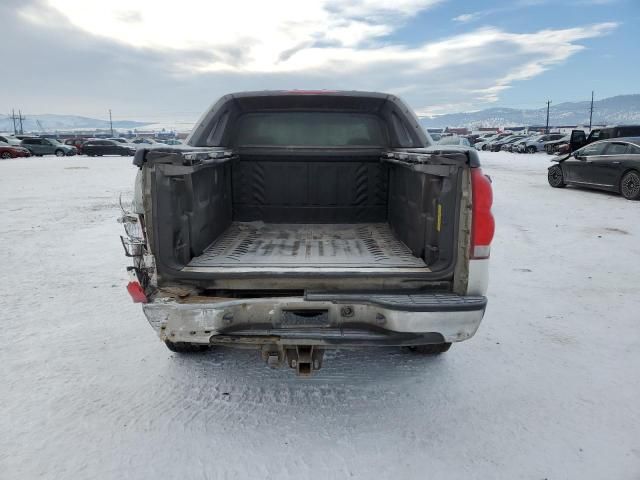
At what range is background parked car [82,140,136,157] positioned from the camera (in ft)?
117

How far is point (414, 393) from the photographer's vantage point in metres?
3.21

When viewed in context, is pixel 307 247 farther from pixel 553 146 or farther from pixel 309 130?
pixel 553 146

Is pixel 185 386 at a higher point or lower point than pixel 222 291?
lower

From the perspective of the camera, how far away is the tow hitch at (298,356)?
9.21 feet

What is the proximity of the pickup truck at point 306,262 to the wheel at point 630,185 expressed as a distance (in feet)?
32.4

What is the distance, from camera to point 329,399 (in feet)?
10.3

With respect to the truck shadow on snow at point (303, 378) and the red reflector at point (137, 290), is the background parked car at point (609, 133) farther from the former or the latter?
the red reflector at point (137, 290)

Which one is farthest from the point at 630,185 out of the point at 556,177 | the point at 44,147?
the point at 44,147

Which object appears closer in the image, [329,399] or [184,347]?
[329,399]

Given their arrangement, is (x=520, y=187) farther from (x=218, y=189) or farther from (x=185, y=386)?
(x=185, y=386)

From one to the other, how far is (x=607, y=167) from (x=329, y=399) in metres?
12.2

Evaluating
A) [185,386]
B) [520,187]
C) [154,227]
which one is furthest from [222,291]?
[520,187]

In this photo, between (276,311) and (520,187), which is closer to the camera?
(276,311)

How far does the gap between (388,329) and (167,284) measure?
134 cm
